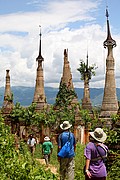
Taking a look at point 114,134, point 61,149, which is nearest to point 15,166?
point 61,149

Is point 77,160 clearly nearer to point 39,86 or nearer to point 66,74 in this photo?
point 66,74

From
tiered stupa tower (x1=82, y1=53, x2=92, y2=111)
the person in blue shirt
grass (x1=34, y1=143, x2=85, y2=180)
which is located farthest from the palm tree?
the person in blue shirt

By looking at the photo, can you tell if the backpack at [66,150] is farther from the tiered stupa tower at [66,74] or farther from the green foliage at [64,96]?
the tiered stupa tower at [66,74]

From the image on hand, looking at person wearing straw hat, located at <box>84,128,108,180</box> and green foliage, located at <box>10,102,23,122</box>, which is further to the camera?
green foliage, located at <box>10,102,23,122</box>

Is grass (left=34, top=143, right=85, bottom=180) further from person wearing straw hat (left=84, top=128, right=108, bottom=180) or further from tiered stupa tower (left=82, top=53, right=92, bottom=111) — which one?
tiered stupa tower (left=82, top=53, right=92, bottom=111)

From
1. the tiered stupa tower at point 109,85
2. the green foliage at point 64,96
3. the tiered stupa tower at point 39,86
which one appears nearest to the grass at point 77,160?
A: the tiered stupa tower at point 109,85

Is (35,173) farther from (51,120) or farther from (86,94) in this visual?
(86,94)

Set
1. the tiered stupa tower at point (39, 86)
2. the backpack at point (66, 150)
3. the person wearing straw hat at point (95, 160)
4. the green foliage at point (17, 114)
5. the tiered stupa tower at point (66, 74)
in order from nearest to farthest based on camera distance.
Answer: the person wearing straw hat at point (95, 160) → the backpack at point (66, 150) → the green foliage at point (17, 114) → the tiered stupa tower at point (66, 74) → the tiered stupa tower at point (39, 86)

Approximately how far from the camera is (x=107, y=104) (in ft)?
77.6

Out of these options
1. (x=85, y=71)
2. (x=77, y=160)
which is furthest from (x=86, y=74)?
(x=77, y=160)

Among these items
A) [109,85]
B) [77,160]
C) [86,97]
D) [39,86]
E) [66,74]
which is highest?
[66,74]

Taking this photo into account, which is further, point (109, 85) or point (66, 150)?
point (109, 85)

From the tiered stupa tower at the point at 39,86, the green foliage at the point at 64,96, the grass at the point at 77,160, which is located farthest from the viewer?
the tiered stupa tower at the point at 39,86

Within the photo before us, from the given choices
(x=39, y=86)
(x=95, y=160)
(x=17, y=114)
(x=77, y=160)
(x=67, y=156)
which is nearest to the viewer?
(x=95, y=160)
